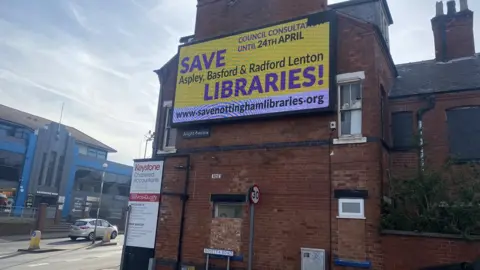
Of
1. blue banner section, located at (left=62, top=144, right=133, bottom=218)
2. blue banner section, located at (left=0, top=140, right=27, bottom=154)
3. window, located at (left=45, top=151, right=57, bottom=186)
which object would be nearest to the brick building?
blue banner section, located at (left=0, top=140, right=27, bottom=154)

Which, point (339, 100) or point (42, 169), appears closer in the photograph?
point (339, 100)

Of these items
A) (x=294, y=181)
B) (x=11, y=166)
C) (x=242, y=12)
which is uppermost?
(x=242, y=12)

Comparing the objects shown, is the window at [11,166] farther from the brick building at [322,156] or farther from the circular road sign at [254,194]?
the circular road sign at [254,194]

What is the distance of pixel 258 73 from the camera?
11.9m

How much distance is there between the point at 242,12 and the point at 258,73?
2.86m

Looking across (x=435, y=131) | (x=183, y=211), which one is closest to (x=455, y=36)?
(x=435, y=131)

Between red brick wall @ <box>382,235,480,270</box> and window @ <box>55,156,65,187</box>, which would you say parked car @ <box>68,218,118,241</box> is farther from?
red brick wall @ <box>382,235,480,270</box>

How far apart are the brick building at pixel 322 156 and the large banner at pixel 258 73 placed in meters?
0.41

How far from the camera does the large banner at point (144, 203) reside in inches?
492

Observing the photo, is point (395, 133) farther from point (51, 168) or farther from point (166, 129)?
point (51, 168)

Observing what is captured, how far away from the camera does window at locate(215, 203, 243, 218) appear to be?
36.9ft

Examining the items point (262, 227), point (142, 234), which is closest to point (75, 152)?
point (142, 234)

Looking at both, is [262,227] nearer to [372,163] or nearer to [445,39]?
[372,163]

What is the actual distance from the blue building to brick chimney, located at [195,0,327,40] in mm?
23921
